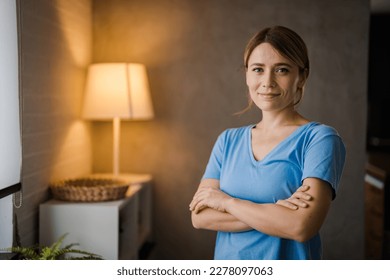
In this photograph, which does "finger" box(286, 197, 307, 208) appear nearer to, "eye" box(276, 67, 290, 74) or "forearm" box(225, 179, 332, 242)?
"forearm" box(225, 179, 332, 242)

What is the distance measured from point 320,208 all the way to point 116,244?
33.3 inches

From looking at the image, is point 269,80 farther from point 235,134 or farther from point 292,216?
point 292,216

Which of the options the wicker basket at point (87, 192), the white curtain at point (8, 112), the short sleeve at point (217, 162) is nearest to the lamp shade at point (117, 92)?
the wicker basket at point (87, 192)

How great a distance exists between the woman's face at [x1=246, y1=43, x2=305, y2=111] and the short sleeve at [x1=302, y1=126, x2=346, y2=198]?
15 cm

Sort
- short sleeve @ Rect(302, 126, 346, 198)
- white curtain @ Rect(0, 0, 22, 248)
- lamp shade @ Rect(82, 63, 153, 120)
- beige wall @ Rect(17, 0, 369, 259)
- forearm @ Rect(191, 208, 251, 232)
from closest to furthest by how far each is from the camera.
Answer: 1. short sleeve @ Rect(302, 126, 346, 198)
2. forearm @ Rect(191, 208, 251, 232)
3. white curtain @ Rect(0, 0, 22, 248)
4. beige wall @ Rect(17, 0, 369, 259)
5. lamp shade @ Rect(82, 63, 153, 120)

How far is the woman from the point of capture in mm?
1087

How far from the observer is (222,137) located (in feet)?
4.21

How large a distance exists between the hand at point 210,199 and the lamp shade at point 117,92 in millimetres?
809

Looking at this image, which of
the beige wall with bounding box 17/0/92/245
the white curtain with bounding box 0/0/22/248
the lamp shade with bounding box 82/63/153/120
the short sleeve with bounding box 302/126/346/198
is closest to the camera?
the short sleeve with bounding box 302/126/346/198

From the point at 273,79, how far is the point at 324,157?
0.24m

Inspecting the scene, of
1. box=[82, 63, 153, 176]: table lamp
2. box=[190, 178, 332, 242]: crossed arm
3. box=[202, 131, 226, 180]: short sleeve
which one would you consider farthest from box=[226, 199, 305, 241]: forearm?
box=[82, 63, 153, 176]: table lamp

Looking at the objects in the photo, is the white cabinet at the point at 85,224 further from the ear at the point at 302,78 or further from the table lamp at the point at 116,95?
the ear at the point at 302,78

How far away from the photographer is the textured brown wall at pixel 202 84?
1749mm
